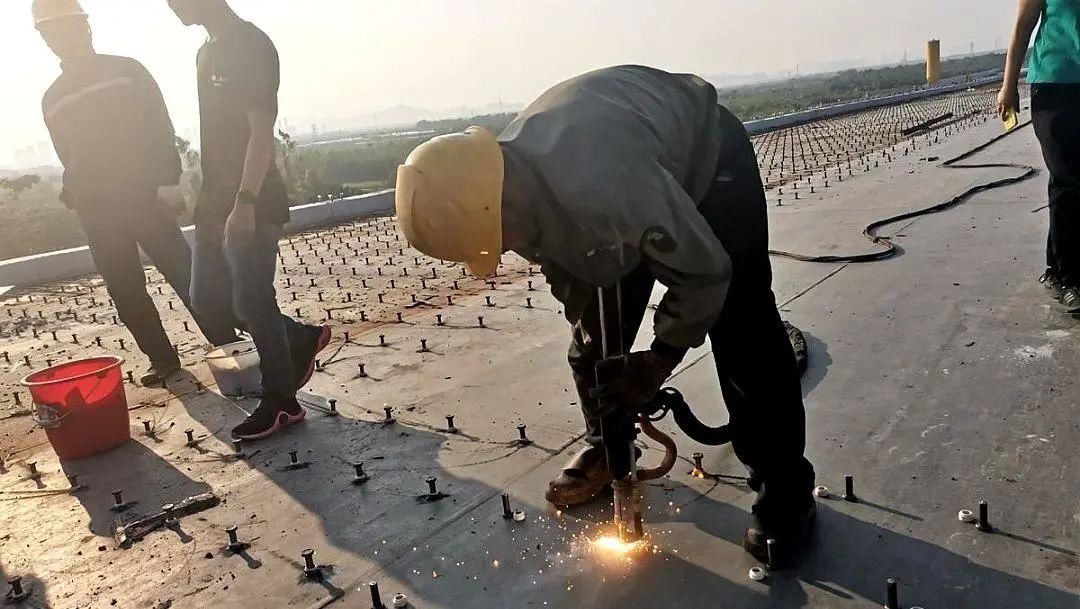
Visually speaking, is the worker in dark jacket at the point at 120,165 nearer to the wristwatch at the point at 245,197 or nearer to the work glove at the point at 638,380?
the wristwatch at the point at 245,197

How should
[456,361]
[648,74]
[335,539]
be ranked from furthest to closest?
1. [456,361]
2. [335,539]
3. [648,74]

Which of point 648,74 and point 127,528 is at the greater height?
point 648,74

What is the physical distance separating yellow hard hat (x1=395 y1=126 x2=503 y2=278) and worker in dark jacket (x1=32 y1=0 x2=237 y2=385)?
2.41 m

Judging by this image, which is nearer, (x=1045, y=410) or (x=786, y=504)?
(x=786, y=504)

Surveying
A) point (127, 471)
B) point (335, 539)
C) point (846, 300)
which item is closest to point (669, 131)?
point (335, 539)

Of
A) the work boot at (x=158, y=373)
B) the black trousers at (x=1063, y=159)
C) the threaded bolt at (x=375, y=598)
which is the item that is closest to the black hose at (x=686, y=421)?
the threaded bolt at (x=375, y=598)

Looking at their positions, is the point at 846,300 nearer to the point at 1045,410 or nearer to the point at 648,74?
the point at 1045,410

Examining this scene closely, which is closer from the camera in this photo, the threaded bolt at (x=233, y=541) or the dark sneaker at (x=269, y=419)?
the threaded bolt at (x=233, y=541)

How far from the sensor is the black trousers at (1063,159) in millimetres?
3541

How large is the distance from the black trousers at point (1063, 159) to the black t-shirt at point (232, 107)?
3.35 m

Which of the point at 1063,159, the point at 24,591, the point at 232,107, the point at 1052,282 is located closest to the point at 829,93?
the point at 1052,282

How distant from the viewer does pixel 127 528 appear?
256cm

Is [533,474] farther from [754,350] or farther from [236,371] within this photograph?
[236,371]

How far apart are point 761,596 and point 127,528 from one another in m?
1.96
